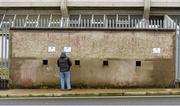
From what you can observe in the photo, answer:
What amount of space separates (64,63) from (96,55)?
1675mm

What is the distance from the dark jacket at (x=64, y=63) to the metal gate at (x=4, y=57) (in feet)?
8.40

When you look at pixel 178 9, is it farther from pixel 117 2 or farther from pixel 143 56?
pixel 143 56

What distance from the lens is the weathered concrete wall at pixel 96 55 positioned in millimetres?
20609

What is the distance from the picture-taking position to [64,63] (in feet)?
64.7

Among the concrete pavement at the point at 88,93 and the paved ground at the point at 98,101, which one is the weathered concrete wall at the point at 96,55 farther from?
the paved ground at the point at 98,101

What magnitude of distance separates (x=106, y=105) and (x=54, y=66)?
6.23 meters

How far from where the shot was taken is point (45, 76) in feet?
67.9

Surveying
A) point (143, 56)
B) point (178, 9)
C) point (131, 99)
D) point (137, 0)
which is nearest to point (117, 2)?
point (137, 0)

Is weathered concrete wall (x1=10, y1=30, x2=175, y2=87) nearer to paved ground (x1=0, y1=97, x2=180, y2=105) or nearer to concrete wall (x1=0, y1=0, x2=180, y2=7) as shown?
paved ground (x1=0, y1=97, x2=180, y2=105)

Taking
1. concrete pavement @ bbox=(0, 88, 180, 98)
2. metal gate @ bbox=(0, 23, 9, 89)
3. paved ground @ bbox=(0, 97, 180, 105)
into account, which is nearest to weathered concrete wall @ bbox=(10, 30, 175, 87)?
metal gate @ bbox=(0, 23, 9, 89)

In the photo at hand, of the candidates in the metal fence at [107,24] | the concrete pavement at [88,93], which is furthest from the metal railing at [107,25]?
the concrete pavement at [88,93]

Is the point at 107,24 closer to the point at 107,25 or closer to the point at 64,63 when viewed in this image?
the point at 107,25

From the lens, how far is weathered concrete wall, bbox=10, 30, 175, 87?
20609 millimetres

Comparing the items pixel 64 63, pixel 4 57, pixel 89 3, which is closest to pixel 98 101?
pixel 64 63
